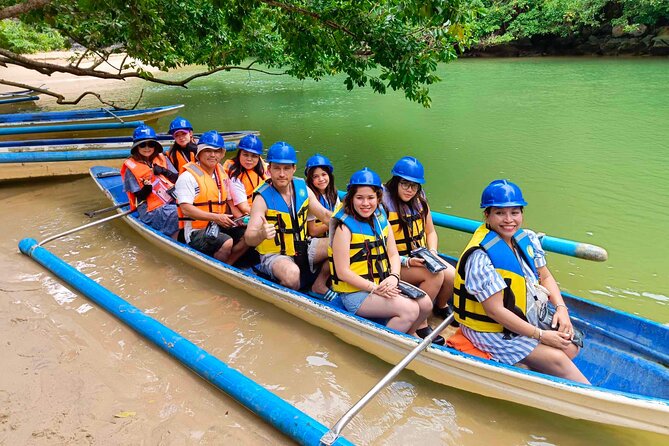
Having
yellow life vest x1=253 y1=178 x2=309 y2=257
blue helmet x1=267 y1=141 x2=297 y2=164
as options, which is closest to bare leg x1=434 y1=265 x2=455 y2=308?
yellow life vest x1=253 y1=178 x2=309 y2=257

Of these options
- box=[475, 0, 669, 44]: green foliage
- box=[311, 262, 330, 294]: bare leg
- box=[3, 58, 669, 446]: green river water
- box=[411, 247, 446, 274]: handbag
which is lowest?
box=[3, 58, 669, 446]: green river water

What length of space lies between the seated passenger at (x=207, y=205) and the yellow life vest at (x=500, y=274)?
2188 millimetres

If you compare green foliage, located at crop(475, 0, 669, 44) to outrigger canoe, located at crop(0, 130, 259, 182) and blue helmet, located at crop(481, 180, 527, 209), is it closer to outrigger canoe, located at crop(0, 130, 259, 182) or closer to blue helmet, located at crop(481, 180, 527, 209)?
outrigger canoe, located at crop(0, 130, 259, 182)

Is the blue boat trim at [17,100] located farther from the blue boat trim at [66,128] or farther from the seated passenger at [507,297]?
the seated passenger at [507,297]

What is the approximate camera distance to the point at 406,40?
5.91 meters

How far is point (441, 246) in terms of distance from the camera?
5.28 m

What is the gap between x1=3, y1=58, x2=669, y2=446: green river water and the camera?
9.20ft

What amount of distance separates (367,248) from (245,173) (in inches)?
74.6

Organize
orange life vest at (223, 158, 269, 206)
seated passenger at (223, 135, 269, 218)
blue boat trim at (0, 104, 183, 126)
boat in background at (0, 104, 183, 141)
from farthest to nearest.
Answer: blue boat trim at (0, 104, 183, 126) → boat in background at (0, 104, 183, 141) → orange life vest at (223, 158, 269, 206) → seated passenger at (223, 135, 269, 218)

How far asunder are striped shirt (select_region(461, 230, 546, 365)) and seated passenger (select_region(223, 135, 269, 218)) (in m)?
2.38

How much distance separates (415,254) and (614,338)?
1267mm

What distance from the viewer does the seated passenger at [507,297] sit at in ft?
8.20

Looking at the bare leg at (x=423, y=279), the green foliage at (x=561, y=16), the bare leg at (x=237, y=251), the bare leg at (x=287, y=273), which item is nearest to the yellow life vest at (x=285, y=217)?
the bare leg at (x=287, y=273)

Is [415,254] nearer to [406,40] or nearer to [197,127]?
[406,40]
